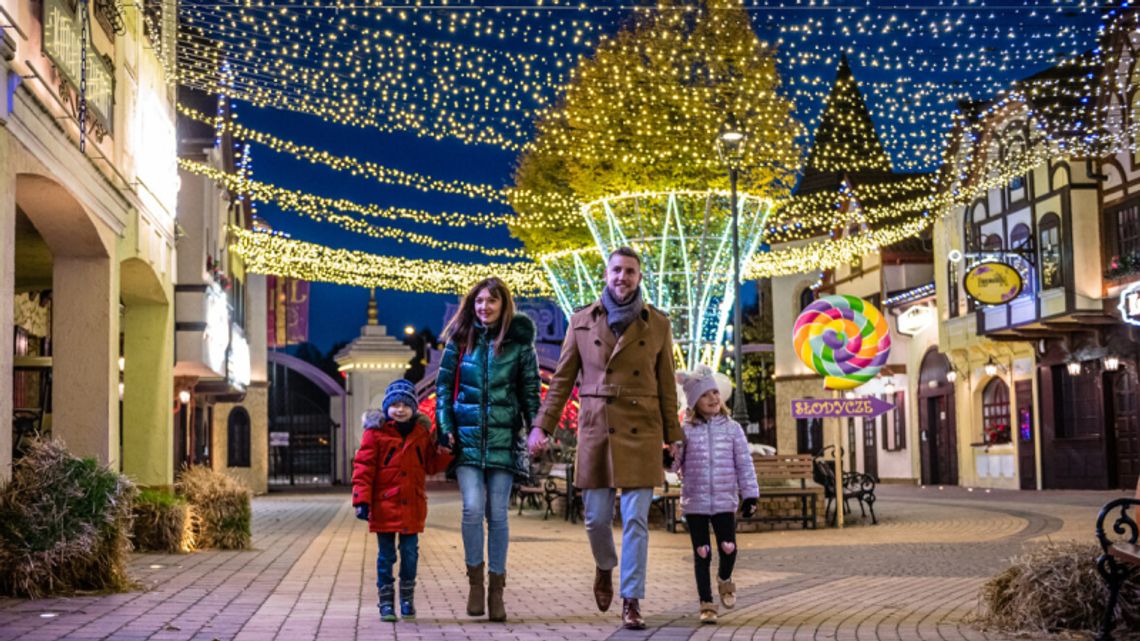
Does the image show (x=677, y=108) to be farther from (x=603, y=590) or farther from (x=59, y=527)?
(x=603, y=590)

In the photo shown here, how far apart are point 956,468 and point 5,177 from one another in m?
32.8

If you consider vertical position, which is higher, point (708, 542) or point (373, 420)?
point (373, 420)

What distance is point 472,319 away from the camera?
855 cm

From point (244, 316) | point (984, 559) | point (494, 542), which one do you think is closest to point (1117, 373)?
point (984, 559)

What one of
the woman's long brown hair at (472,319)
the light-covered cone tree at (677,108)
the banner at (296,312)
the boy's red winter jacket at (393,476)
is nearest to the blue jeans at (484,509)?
the boy's red winter jacket at (393,476)

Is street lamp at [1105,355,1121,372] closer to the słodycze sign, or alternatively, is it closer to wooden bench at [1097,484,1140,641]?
the słodycze sign

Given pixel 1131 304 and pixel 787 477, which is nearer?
pixel 787 477

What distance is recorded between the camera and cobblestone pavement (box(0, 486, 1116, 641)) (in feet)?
25.5

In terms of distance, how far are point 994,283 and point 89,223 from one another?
22.5m

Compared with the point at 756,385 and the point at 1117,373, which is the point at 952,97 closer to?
the point at 1117,373

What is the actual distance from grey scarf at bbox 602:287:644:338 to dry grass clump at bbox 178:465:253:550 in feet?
25.8

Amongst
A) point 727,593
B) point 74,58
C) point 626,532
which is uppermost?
point 74,58

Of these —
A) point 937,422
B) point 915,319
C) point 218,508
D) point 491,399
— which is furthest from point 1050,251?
point 491,399

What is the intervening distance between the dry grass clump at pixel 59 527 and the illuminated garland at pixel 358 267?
18552 millimetres
